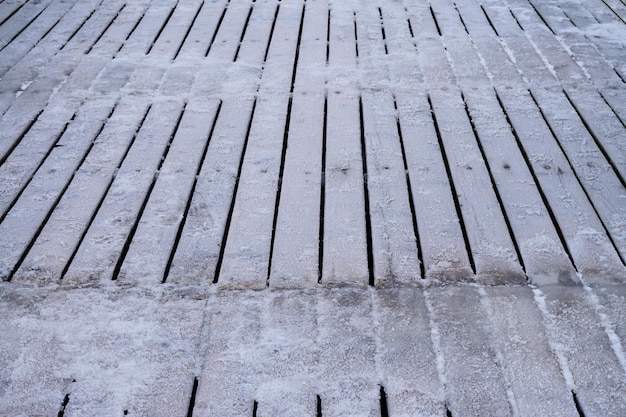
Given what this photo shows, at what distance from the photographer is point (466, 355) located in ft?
4.28

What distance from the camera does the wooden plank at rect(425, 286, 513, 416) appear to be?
1204 mm

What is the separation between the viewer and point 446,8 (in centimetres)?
330

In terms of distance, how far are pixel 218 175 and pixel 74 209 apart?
18.4 inches

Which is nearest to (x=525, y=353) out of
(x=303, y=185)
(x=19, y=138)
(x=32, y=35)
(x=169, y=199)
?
(x=303, y=185)

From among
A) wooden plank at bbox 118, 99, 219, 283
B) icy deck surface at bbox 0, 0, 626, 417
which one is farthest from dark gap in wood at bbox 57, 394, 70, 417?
wooden plank at bbox 118, 99, 219, 283

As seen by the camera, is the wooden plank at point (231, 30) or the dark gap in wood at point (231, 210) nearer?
the dark gap in wood at point (231, 210)

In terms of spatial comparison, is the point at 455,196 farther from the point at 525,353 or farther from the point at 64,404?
the point at 64,404

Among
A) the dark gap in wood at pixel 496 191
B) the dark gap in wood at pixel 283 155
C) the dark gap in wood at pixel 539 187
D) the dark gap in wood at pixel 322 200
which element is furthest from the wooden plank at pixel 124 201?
the dark gap in wood at pixel 539 187

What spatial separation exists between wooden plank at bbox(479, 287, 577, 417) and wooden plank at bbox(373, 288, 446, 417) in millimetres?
161

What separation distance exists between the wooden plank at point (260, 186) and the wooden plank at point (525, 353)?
23.9 inches

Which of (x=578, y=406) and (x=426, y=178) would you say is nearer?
(x=578, y=406)

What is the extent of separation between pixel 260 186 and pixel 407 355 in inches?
31.5

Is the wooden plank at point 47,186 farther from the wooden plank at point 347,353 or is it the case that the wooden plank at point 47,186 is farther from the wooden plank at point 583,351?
the wooden plank at point 583,351

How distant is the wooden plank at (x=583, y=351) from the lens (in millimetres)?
1202
